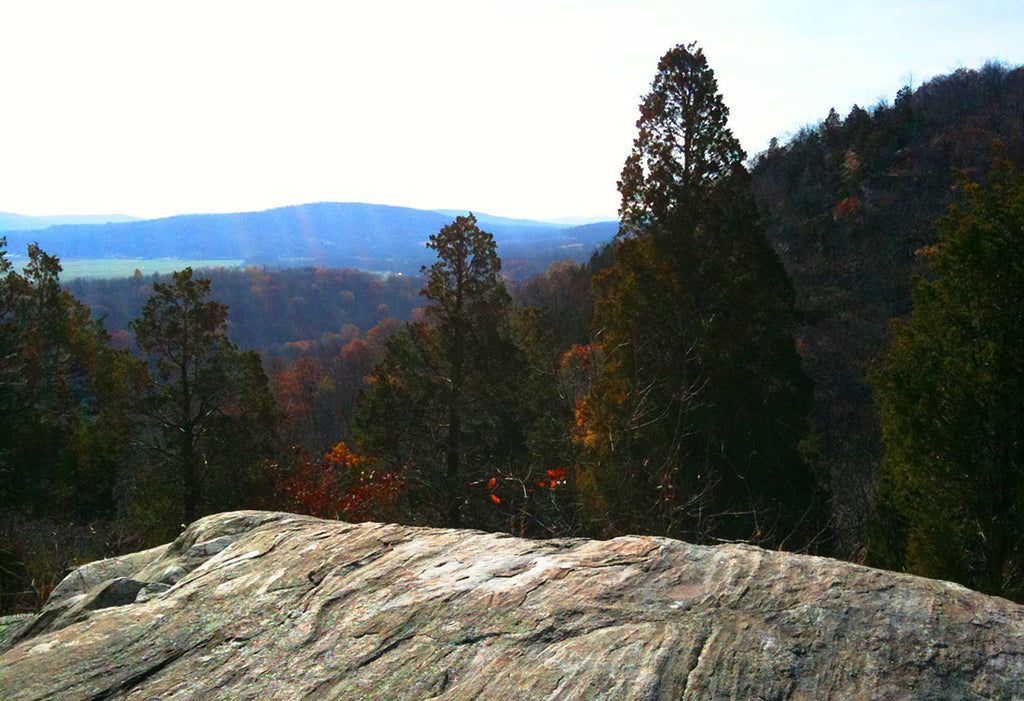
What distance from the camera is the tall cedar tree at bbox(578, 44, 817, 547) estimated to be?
12.8m

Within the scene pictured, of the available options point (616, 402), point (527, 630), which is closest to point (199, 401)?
point (616, 402)

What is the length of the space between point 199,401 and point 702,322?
1010 centimetres

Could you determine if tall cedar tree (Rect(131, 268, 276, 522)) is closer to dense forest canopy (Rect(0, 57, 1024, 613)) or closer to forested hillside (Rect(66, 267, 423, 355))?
dense forest canopy (Rect(0, 57, 1024, 613))

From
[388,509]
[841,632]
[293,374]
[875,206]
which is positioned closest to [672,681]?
[841,632]

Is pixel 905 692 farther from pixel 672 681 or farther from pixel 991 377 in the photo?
pixel 991 377

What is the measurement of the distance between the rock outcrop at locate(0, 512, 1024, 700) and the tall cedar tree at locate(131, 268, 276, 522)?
11695 mm

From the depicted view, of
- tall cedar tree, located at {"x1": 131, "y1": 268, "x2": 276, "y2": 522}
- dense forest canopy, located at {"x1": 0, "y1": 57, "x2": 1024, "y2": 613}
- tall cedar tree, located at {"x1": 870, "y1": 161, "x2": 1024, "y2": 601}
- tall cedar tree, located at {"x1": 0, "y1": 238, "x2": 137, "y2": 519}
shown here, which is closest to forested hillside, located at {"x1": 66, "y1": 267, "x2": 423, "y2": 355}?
tall cedar tree, located at {"x1": 0, "y1": 238, "x2": 137, "y2": 519}

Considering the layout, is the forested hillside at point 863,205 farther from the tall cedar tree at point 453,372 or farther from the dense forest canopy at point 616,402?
the tall cedar tree at point 453,372

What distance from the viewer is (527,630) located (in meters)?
2.63

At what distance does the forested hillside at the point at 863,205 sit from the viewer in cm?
2983

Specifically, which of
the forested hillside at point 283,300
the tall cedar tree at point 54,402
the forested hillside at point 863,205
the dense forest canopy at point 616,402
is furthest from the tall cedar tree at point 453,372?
the forested hillside at point 283,300

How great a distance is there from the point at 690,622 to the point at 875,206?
43742 mm

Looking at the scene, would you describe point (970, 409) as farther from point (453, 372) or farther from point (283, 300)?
point (283, 300)

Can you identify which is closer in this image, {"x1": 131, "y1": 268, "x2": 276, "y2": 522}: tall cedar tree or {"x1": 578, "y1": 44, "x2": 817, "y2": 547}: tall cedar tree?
{"x1": 578, "y1": 44, "x2": 817, "y2": 547}: tall cedar tree
